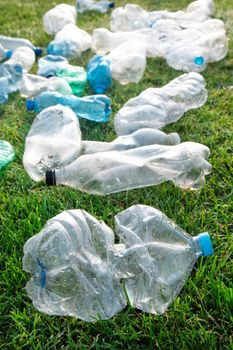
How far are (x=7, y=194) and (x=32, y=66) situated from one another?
1.56m

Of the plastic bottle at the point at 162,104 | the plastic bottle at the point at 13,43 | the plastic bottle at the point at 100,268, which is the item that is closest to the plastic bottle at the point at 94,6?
the plastic bottle at the point at 13,43

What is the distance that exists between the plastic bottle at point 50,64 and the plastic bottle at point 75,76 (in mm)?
34

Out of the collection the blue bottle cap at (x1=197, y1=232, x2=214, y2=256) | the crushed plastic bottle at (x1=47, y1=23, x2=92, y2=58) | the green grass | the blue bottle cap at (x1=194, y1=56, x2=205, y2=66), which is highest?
the blue bottle cap at (x1=194, y1=56, x2=205, y2=66)

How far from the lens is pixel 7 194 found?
1.73 m

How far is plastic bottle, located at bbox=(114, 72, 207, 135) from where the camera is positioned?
81.8 inches

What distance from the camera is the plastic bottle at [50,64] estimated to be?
273cm

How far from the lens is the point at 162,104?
219cm

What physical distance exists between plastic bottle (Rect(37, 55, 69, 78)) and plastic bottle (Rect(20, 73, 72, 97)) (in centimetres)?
10

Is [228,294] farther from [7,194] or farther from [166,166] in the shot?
[7,194]

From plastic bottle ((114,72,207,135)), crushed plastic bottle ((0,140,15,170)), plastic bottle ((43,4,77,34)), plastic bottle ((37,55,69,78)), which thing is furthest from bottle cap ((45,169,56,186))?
plastic bottle ((43,4,77,34))

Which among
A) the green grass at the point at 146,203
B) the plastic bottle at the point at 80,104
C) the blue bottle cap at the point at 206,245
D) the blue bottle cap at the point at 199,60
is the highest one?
the blue bottle cap at the point at 199,60

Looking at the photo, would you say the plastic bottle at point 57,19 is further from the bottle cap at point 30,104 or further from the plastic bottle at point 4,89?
the bottle cap at point 30,104

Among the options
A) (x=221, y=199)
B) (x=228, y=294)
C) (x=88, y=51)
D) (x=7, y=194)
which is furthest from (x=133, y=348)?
(x=88, y=51)

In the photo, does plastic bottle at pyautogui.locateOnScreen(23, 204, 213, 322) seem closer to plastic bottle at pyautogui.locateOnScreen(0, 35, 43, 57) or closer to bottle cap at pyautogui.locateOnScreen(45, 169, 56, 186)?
bottle cap at pyautogui.locateOnScreen(45, 169, 56, 186)
